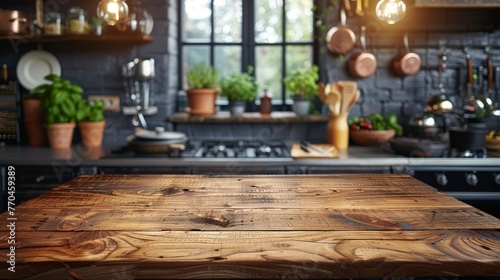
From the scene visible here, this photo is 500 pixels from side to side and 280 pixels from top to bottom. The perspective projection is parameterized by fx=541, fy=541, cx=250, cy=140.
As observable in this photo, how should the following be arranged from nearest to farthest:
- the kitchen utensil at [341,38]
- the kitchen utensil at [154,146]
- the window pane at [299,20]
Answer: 1. the kitchen utensil at [154,146]
2. the kitchen utensil at [341,38]
3. the window pane at [299,20]

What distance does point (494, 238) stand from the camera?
49.1 inches

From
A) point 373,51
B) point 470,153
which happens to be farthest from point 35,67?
point 470,153

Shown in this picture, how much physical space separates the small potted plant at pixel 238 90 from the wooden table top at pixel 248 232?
1.81m

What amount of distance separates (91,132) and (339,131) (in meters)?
1.58

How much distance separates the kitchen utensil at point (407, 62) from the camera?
3564 mm

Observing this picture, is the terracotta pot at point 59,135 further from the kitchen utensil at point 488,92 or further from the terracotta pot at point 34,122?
the kitchen utensil at point 488,92

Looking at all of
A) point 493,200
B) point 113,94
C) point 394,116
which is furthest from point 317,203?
point 113,94

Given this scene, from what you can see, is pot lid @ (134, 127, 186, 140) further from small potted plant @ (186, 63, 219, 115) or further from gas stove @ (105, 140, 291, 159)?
small potted plant @ (186, 63, 219, 115)

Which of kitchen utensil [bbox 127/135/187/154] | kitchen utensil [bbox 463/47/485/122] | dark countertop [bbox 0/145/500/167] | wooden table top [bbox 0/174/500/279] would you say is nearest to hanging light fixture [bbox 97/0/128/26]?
wooden table top [bbox 0/174/500/279]

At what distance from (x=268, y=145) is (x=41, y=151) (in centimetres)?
139

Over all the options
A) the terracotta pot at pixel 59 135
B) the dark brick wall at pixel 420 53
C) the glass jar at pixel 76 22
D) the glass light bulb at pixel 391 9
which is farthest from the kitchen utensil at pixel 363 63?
the terracotta pot at pixel 59 135

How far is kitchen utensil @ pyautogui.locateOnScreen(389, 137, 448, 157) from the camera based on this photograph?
3.05 metres

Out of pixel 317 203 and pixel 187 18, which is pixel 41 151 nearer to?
pixel 187 18

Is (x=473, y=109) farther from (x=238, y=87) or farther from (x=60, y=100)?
(x=60, y=100)
